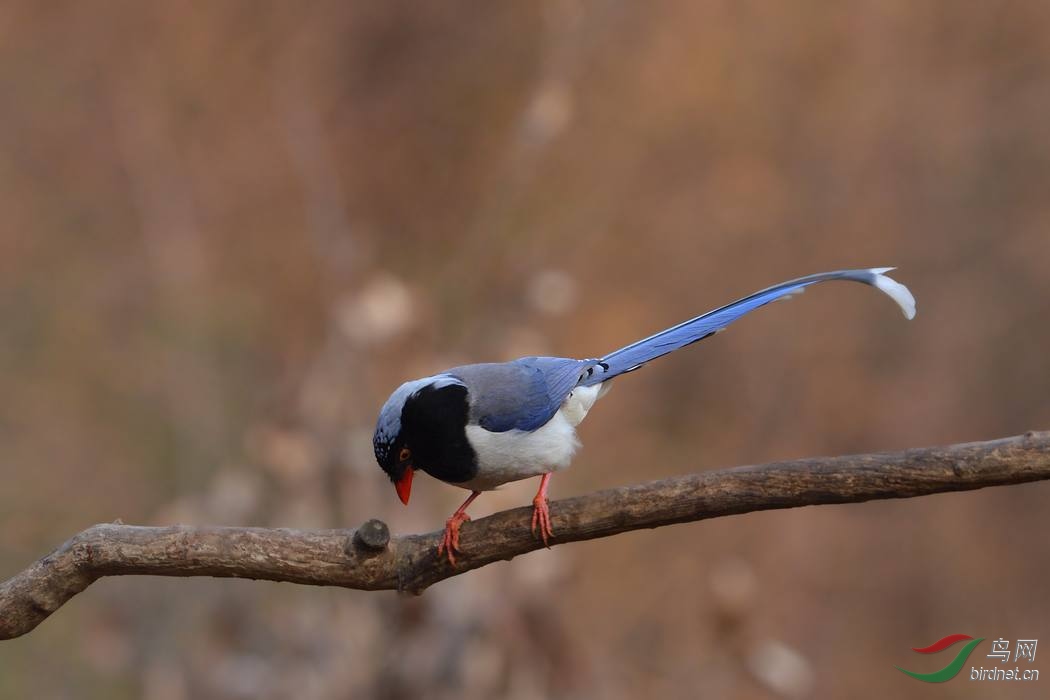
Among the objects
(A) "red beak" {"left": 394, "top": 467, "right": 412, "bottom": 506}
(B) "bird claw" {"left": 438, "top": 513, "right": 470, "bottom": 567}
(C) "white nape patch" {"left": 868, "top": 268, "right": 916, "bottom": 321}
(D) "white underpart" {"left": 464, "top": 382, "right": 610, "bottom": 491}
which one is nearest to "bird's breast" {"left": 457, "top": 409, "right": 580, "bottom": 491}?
(D) "white underpart" {"left": 464, "top": 382, "right": 610, "bottom": 491}

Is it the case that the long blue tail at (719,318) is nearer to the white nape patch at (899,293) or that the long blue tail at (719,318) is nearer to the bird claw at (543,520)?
the white nape patch at (899,293)

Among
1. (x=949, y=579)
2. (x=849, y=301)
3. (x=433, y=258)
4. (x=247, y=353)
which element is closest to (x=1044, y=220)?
(x=849, y=301)

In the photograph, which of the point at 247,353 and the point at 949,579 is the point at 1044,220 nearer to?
the point at 949,579

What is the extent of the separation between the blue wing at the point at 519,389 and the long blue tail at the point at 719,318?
0.07 meters

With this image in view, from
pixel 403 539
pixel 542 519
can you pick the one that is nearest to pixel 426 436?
pixel 403 539

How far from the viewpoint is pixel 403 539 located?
280 cm

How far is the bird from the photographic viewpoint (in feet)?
9.94

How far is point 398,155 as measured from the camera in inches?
391

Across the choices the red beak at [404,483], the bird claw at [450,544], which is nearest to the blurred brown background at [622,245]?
the red beak at [404,483]

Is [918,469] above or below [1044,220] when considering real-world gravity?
below

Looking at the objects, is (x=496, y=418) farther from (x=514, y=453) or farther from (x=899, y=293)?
(x=899, y=293)

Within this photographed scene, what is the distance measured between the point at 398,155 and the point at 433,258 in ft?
3.45

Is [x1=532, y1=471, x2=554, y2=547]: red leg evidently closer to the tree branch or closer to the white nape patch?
the tree branch

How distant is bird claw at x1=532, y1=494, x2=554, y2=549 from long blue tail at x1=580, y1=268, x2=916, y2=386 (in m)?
0.67
